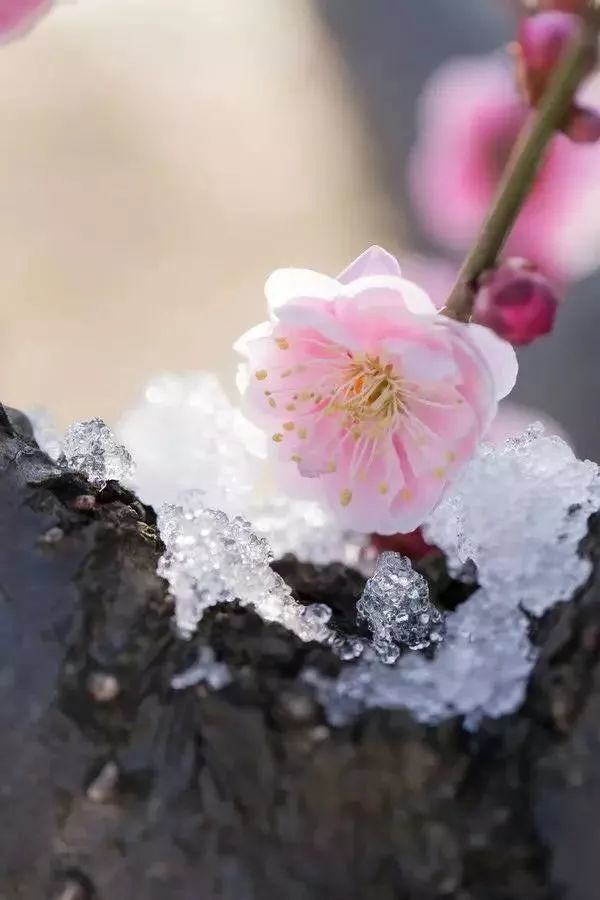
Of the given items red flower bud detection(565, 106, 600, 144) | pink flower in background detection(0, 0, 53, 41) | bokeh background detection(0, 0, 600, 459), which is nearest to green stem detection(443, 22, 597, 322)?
red flower bud detection(565, 106, 600, 144)

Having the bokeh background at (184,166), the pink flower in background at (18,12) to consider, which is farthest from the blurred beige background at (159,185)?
the pink flower in background at (18,12)

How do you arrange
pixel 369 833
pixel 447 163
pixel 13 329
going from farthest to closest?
1. pixel 13 329
2. pixel 447 163
3. pixel 369 833

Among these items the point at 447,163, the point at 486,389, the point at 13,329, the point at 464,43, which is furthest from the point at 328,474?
the point at 464,43

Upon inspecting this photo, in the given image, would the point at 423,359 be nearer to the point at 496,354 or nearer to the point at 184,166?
the point at 496,354

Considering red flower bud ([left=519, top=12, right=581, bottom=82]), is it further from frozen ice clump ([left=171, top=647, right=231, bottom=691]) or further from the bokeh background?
the bokeh background

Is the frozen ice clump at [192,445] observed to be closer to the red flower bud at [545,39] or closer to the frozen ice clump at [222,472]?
the frozen ice clump at [222,472]

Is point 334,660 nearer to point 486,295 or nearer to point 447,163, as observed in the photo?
point 486,295

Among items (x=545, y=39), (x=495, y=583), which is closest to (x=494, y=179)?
(x=545, y=39)
